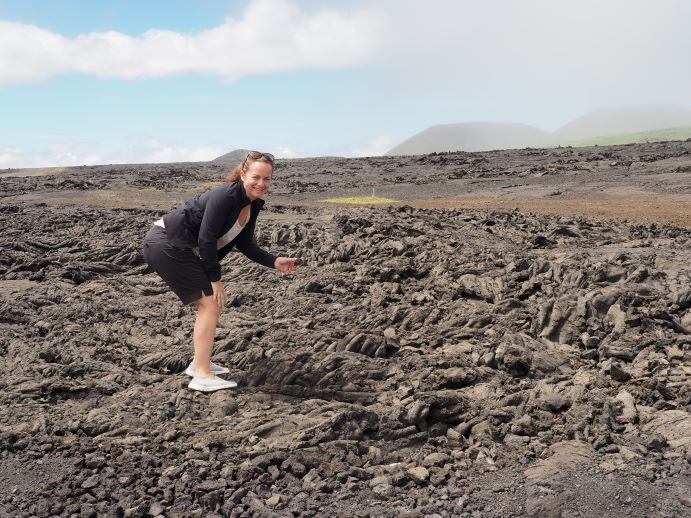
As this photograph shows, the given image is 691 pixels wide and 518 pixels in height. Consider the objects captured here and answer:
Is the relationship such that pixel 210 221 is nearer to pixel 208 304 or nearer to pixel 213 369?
pixel 208 304

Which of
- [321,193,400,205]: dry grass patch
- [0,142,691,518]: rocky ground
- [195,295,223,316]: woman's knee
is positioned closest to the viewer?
[0,142,691,518]: rocky ground

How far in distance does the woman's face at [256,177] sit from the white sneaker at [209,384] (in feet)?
4.53

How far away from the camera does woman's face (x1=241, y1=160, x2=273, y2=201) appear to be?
13.7 feet

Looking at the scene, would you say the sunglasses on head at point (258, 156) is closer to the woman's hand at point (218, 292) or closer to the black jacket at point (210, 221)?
the black jacket at point (210, 221)

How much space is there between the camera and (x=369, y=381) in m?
4.86

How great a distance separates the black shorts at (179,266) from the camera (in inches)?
172

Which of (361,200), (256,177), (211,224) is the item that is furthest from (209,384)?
(361,200)

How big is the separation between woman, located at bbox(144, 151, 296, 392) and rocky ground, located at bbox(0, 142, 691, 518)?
1.45ft

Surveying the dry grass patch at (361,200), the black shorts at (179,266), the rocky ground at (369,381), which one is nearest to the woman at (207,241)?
the black shorts at (179,266)

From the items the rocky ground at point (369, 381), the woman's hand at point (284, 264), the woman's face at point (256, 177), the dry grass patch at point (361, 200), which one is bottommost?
the rocky ground at point (369, 381)

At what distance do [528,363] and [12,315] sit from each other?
528 cm

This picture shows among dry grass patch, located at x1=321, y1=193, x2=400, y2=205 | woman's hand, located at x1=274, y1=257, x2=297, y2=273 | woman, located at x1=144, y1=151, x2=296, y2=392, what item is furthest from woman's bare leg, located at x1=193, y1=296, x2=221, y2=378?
dry grass patch, located at x1=321, y1=193, x2=400, y2=205

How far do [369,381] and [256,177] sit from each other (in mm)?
1805

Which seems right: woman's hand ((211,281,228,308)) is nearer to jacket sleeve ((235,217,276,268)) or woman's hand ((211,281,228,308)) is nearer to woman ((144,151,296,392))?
woman ((144,151,296,392))
